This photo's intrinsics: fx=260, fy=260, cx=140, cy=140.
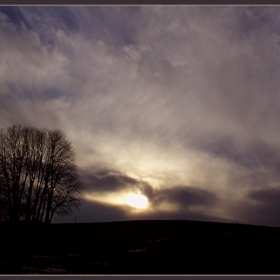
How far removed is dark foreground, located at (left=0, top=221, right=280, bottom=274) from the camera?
47.9 feet

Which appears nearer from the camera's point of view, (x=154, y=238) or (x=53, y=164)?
(x=154, y=238)

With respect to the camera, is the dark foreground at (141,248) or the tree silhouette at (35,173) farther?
the tree silhouette at (35,173)

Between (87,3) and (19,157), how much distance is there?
106 ft

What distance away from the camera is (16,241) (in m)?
26.2

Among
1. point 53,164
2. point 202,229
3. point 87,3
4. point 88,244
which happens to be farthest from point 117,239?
point 87,3

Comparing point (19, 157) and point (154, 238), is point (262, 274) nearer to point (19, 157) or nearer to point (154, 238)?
point (154, 238)

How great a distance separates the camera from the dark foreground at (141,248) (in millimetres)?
14585

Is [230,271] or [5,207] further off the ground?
[5,207]

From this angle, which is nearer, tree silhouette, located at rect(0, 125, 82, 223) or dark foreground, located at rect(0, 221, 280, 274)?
dark foreground, located at rect(0, 221, 280, 274)

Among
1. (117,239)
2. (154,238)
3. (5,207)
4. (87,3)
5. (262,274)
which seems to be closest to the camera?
(87,3)

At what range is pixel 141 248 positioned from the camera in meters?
21.7

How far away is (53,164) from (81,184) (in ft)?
17.7

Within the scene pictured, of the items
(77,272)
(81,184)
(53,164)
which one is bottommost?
(77,272)

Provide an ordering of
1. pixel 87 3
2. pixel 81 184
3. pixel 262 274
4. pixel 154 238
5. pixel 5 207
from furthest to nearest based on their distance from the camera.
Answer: pixel 81 184 < pixel 5 207 < pixel 154 238 < pixel 262 274 < pixel 87 3
